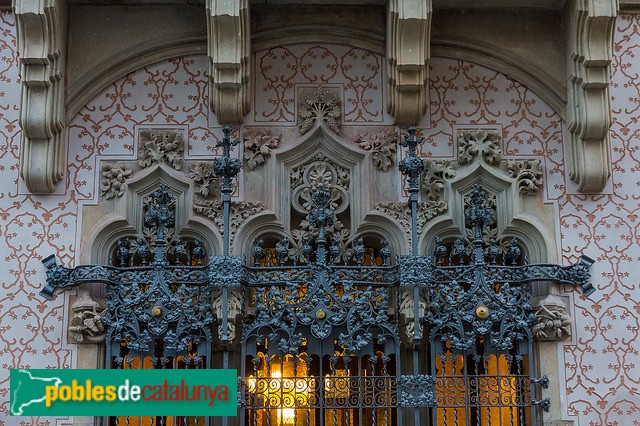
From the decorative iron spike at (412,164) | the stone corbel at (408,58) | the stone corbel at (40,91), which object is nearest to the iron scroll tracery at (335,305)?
the decorative iron spike at (412,164)

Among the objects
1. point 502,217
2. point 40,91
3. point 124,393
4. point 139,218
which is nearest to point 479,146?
point 502,217

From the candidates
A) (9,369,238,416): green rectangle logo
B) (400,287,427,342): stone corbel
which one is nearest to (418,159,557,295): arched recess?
(400,287,427,342): stone corbel

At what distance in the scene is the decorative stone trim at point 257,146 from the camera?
9789 millimetres

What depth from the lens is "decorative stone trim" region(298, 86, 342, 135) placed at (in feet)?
32.5

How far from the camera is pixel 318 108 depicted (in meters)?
9.94

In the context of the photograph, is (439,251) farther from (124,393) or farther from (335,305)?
(124,393)

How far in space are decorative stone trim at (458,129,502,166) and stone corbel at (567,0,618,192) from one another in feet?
2.42

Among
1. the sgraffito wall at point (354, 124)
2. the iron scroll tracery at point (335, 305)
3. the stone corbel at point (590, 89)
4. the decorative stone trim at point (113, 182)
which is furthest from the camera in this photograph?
the decorative stone trim at point (113, 182)

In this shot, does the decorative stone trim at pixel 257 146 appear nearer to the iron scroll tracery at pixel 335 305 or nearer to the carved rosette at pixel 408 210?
the iron scroll tracery at pixel 335 305

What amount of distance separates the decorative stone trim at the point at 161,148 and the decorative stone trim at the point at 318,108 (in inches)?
48.3

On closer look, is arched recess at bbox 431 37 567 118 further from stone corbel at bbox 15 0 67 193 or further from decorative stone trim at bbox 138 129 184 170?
stone corbel at bbox 15 0 67 193

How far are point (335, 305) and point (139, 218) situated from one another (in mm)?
2115

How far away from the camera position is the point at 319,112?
9.91 metres

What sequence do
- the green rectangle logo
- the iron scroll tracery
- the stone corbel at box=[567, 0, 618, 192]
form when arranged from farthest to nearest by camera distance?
the stone corbel at box=[567, 0, 618, 192]
the iron scroll tracery
the green rectangle logo
